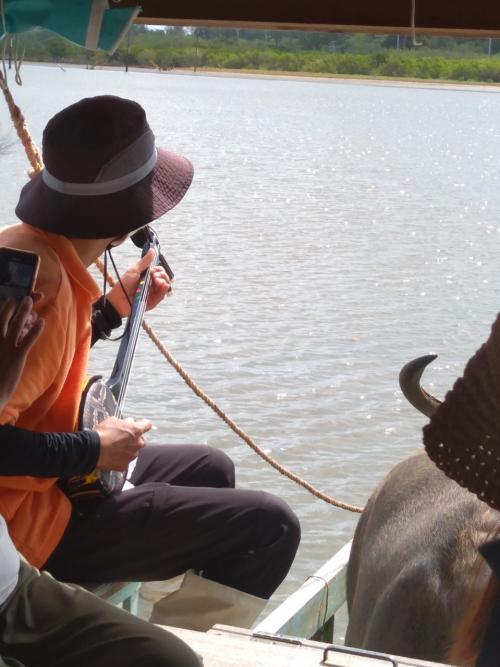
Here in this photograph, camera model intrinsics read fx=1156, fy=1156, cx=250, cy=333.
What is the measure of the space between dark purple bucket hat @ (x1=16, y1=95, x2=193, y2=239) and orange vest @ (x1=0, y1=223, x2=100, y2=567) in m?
0.07

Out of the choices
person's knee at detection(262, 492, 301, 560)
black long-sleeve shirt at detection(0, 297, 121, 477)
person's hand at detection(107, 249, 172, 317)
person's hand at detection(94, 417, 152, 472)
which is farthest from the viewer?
person's hand at detection(107, 249, 172, 317)

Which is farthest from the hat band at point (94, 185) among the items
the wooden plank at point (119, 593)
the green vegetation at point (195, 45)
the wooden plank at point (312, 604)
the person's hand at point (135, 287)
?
the wooden plank at point (312, 604)

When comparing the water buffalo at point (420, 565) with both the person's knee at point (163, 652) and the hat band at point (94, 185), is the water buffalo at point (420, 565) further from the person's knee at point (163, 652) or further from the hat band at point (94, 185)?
the hat band at point (94, 185)

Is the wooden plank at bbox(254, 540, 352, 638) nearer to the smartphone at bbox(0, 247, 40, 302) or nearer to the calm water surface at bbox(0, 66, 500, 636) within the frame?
the calm water surface at bbox(0, 66, 500, 636)

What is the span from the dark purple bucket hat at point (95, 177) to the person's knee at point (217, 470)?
749mm

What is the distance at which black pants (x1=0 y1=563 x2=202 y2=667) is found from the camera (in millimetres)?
2178

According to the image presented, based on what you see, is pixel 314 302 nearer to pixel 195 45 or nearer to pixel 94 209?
pixel 195 45

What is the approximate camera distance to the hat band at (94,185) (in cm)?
284

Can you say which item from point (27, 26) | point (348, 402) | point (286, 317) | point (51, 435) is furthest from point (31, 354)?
point (286, 317)

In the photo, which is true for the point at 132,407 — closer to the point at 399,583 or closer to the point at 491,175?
the point at 399,583

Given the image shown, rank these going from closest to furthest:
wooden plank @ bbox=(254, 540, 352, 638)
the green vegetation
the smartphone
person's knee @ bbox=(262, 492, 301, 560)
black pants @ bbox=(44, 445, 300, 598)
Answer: the smartphone, black pants @ bbox=(44, 445, 300, 598), person's knee @ bbox=(262, 492, 301, 560), the green vegetation, wooden plank @ bbox=(254, 540, 352, 638)

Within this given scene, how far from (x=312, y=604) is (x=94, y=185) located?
1.90m

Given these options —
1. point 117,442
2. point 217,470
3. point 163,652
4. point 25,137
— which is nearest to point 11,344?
point 117,442

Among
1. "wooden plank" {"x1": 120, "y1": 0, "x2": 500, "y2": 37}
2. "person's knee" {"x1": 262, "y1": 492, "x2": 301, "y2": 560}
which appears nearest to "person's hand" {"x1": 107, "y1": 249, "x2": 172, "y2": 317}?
"person's knee" {"x1": 262, "y1": 492, "x2": 301, "y2": 560}
